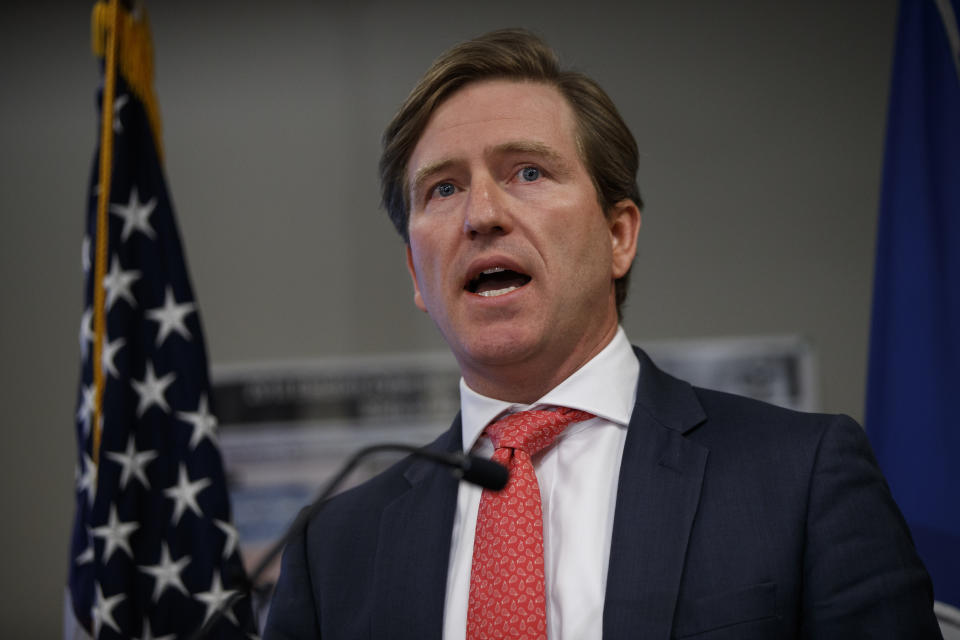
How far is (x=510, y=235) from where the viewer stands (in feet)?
4.32

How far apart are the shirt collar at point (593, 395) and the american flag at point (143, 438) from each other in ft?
2.44

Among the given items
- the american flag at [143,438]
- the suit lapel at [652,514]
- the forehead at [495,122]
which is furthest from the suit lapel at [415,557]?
the american flag at [143,438]

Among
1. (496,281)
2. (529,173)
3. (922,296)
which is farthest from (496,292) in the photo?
(922,296)

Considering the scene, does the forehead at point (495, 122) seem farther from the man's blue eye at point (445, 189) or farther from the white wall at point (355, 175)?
the white wall at point (355, 175)

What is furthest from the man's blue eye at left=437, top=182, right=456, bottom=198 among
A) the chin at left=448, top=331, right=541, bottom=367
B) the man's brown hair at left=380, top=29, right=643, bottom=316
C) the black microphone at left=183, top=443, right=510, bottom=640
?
the black microphone at left=183, top=443, right=510, bottom=640

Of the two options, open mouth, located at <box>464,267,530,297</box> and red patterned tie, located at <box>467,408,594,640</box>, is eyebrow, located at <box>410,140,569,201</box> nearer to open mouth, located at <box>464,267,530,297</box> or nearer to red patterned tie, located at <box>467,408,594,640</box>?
open mouth, located at <box>464,267,530,297</box>

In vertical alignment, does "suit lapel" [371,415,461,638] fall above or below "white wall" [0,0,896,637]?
below

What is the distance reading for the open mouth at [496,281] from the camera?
1.37 metres

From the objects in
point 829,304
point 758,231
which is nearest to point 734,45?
point 758,231

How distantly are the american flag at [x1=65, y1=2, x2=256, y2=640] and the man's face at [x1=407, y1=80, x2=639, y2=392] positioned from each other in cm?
78

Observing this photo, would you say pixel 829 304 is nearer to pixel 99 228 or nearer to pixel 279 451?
pixel 279 451

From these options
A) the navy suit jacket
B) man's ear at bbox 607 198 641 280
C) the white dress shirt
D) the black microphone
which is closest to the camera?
the black microphone

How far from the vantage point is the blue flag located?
1.67 metres

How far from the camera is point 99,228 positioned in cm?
196
